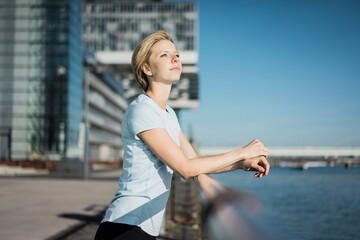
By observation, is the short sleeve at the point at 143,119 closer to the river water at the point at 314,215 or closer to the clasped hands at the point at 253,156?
the clasped hands at the point at 253,156

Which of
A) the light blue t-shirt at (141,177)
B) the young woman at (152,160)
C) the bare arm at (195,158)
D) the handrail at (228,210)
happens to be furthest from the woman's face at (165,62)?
the handrail at (228,210)

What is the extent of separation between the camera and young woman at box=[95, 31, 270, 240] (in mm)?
1504

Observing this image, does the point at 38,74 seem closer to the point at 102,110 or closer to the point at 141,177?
the point at 102,110

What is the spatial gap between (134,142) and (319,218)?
3552 cm

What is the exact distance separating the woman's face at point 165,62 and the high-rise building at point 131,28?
69.1 m

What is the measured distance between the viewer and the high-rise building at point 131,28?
2857 inches

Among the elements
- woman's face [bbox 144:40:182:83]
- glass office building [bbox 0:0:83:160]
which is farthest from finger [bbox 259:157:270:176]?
glass office building [bbox 0:0:83:160]

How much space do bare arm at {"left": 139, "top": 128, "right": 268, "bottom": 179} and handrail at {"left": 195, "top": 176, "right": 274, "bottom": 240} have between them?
2.14 feet

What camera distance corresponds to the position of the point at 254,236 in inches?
76.2

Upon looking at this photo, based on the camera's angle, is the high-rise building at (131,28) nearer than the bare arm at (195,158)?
No

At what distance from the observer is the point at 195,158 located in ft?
4.96

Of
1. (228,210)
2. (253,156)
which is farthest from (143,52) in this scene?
(228,210)

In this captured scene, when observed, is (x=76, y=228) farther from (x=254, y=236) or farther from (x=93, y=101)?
(x=93, y=101)

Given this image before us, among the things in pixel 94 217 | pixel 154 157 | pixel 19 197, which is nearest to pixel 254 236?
pixel 154 157
